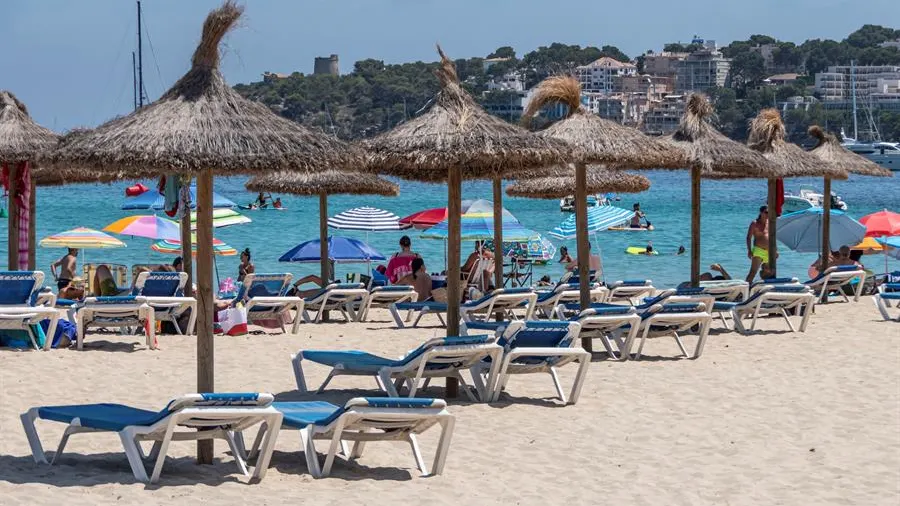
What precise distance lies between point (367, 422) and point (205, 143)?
5.13 feet

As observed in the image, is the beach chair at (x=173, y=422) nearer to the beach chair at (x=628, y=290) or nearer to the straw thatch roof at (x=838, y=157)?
the beach chair at (x=628, y=290)

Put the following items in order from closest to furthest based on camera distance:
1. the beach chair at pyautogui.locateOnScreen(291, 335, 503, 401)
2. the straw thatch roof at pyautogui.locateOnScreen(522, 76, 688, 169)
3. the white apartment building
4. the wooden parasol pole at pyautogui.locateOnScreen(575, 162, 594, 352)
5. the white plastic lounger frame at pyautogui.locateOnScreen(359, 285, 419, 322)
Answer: the beach chair at pyautogui.locateOnScreen(291, 335, 503, 401) < the straw thatch roof at pyautogui.locateOnScreen(522, 76, 688, 169) < the wooden parasol pole at pyautogui.locateOnScreen(575, 162, 594, 352) < the white plastic lounger frame at pyautogui.locateOnScreen(359, 285, 419, 322) < the white apartment building

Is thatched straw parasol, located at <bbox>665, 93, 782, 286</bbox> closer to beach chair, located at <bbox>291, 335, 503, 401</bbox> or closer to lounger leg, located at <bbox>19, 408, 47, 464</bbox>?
beach chair, located at <bbox>291, 335, 503, 401</bbox>

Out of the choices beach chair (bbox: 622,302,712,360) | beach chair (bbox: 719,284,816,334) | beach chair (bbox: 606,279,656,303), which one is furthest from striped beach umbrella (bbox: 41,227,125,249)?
beach chair (bbox: 622,302,712,360)

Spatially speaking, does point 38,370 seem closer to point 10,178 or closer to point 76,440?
point 76,440

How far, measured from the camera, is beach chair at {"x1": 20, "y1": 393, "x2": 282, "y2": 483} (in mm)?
5789

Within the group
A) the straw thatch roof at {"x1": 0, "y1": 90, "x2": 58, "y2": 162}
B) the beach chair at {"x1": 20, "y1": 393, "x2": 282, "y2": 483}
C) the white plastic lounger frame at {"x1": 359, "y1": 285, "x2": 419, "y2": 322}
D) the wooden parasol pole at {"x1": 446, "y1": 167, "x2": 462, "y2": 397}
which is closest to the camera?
the beach chair at {"x1": 20, "y1": 393, "x2": 282, "y2": 483}

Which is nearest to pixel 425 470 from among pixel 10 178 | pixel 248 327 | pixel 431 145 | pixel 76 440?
pixel 76 440

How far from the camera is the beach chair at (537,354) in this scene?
8.39 m

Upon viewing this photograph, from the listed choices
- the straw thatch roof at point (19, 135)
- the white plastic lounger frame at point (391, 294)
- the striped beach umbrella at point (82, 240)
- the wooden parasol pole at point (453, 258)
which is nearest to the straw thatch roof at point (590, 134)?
the wooden parasol pole at point (453, 258)

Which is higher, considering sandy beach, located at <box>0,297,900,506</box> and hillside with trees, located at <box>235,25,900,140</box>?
hillside with trees, located at <box>235,25,900,140</box>

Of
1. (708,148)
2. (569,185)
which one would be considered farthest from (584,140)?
(569,185)

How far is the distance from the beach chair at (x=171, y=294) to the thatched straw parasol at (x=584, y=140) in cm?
353

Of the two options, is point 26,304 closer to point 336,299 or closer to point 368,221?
point 336,299
